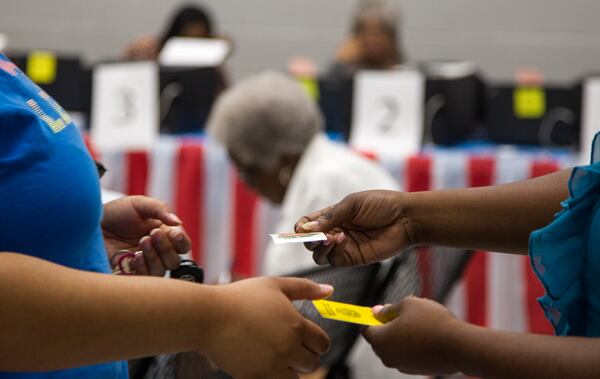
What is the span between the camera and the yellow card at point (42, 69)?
3623 mm

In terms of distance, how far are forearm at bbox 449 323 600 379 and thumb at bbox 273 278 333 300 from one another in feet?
0.51

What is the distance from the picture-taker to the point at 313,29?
19.9 ft

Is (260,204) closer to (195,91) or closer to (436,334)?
(195,91)

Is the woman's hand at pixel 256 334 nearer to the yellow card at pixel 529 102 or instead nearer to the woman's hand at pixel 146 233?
the woman's hand at pixel 146 233

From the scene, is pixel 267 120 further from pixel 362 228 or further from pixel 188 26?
pixel 188 26

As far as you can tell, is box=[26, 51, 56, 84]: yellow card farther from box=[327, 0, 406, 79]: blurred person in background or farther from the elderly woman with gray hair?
box=[327, 0, 406, 79]: blurred person in background

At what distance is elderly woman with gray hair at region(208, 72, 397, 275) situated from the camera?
2402mm

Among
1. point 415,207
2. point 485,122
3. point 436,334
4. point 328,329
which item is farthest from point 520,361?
point 485,122

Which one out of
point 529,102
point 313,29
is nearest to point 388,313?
point 529,102

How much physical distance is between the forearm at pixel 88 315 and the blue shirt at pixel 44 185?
63 mm

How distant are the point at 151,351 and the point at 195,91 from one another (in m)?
2.72

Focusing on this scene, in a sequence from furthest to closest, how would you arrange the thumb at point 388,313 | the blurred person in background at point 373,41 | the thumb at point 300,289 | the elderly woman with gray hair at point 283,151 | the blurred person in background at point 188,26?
the blurred person in background at point 188,26
the blurred person in background at point 373,41
the elderly woman with gray hair at point 283,151
the thumb at point 388,313
the thumb at point 300,289

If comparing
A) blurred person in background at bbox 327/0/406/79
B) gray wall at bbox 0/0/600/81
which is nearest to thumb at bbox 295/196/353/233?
blurred person in background at bbox 327/0/406/79

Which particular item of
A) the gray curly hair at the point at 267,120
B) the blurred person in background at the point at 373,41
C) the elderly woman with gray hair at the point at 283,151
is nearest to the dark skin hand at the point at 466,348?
the elderly woman with gray hair at the point at 283,151
